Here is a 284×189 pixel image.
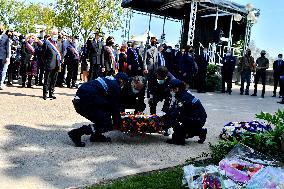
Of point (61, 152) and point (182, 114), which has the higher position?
point (182, 114)

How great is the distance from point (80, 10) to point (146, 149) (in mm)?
37385

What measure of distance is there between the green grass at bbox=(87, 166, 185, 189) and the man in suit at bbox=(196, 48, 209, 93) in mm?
11733

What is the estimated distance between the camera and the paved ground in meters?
5.28

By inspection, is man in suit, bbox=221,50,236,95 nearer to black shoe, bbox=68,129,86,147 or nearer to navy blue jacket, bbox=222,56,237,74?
navy blue jacket, bbox=222,56,237,74

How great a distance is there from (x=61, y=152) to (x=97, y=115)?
0.83m

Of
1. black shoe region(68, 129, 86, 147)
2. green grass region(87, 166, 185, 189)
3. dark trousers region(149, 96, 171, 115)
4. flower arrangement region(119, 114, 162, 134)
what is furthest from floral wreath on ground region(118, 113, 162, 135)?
green grass region(87, 166, 185, 189)

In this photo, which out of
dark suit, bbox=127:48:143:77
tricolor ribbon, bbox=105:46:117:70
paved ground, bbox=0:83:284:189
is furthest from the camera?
dark suit, bbox=127:48:143:77

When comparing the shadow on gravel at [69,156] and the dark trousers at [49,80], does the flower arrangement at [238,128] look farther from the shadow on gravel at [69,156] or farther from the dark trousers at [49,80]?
the dark trousers at [49,80]

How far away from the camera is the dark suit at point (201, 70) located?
56.0ft

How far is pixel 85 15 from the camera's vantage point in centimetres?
4250

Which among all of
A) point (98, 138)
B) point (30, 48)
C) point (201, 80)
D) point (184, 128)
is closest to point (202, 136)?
point (184, 128)

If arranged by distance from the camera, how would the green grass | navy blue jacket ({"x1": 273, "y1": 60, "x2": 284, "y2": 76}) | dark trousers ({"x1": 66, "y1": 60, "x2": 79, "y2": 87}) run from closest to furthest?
the green grass → dark trousers ({"x1": 66, "y1": 60, "x2": 79, "y2": 87}) → navy blue jacket ({"x1": 273, "y1": 60, "x2": 284, "y2": 76})

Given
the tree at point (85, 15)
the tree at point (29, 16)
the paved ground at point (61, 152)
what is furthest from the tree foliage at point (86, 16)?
the paved ground at point (61, 152)

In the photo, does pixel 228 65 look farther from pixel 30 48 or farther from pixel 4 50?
pixel 4 50
